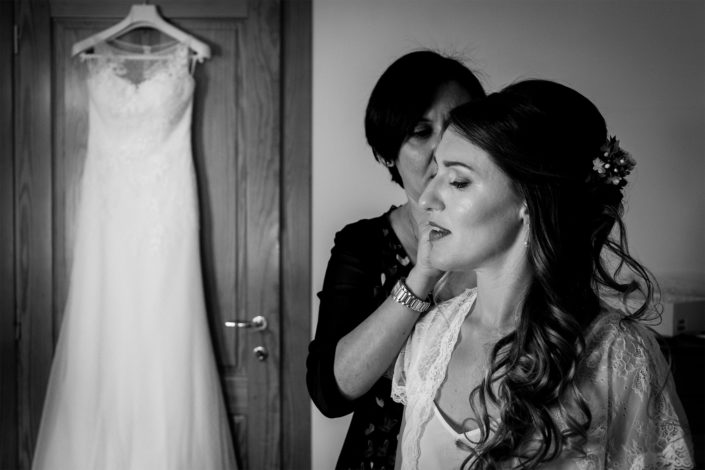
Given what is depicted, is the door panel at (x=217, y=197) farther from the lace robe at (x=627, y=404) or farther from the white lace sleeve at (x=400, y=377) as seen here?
the lace robe at (x=627, y=404)

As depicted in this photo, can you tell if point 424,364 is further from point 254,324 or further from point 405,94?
point 254,324

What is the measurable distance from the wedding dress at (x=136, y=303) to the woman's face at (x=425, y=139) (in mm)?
1352

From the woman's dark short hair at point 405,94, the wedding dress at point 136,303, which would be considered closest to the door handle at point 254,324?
the wedding dress at point 136,303

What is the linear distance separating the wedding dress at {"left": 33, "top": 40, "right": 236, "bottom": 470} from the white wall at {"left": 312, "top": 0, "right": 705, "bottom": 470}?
488 mm

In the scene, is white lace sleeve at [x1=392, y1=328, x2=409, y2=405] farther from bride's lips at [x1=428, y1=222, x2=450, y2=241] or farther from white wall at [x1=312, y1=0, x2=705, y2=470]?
white wall at [x1=312, y1=0, x2=705, y2=470]

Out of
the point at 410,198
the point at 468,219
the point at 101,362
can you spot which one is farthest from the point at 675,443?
the point at 101,362

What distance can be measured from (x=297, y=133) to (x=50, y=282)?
113 cm

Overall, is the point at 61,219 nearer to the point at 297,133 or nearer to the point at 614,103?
the point at 297,133

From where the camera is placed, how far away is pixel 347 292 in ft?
4.89

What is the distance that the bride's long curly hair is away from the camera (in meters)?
1.10

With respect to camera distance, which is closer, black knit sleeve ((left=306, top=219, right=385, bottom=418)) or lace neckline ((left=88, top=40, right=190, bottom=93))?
black knit sleeve ((left=306, top=219, right=385, bottom=418))

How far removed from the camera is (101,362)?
2.51 metres

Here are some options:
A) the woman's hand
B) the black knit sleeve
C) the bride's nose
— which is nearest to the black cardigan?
the black knit sleeve

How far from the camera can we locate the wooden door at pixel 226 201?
2672 mm
